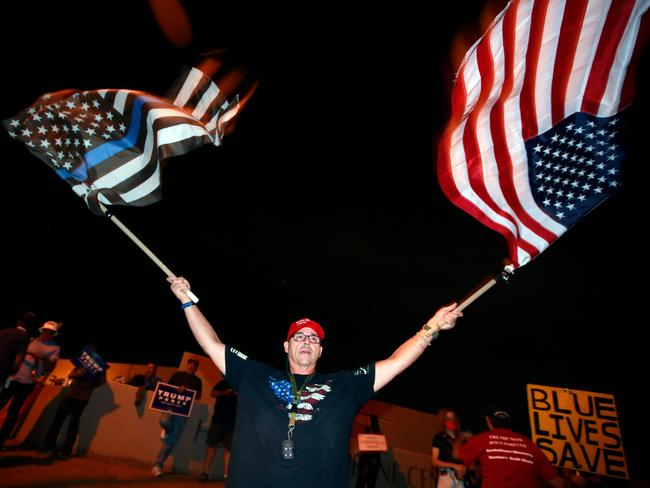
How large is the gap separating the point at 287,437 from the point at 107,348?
22979 mm

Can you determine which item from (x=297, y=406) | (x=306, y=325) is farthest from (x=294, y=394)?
(x=306, y=325)

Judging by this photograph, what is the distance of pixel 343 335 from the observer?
24547 mm

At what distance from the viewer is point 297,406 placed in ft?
9.45

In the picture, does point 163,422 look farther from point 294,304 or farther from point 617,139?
point 294,304

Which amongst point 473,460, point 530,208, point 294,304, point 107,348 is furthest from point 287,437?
point 107,348

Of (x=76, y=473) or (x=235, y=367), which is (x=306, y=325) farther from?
(x=76, y=473)

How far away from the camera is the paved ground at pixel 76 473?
19.8ft

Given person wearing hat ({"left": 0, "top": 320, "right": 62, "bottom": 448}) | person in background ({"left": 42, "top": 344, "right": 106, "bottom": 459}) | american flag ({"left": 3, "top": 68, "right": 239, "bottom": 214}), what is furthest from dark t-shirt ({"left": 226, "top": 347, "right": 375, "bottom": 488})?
person in background ({"left": 42, "top": 344, "right": 106, "bottom": 459})

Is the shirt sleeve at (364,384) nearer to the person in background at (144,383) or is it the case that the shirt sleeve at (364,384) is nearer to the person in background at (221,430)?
the person in background at (221,430)

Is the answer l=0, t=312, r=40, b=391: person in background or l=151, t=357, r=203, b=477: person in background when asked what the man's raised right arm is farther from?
l=151, t=357, r=203, b=477: person in background

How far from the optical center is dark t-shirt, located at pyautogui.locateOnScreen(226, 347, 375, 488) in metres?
2.57

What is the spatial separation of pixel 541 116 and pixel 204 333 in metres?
3.53

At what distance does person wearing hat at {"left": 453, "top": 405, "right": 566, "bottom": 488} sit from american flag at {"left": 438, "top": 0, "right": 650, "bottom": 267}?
104 inches

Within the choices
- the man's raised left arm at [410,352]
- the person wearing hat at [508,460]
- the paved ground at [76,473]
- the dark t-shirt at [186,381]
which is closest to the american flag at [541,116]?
the man's raised left arm at [410,352]
